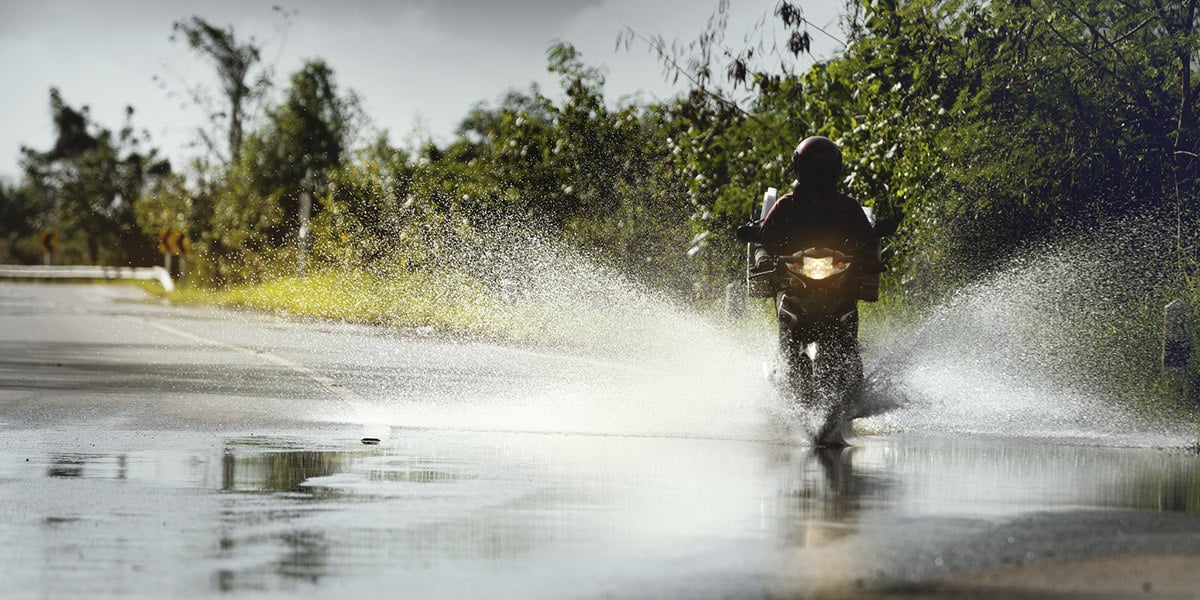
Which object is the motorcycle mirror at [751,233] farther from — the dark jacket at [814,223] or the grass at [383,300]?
the grass at [383,300]

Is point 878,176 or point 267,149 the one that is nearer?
point 878,176

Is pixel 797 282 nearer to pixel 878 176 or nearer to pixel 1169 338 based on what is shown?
pixel 1169 338

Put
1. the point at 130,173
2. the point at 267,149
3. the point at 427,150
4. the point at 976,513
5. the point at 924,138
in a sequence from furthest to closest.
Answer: the point at 130,173, the point at 267,149, the point at 427,150, the point at 924,138, the point at 976,513

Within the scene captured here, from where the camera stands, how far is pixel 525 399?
1611 cm

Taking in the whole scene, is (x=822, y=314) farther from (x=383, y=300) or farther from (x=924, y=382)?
(x=383, y=300)

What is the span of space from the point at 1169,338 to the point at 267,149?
5033 centimetres

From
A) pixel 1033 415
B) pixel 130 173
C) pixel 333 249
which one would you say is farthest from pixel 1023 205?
pixel 130 173

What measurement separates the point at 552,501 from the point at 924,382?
232 inches

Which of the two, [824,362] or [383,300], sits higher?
[383,300]

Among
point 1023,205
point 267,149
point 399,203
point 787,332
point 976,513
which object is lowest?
point 976,513

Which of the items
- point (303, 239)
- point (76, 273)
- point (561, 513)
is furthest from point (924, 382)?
point (76, 273)

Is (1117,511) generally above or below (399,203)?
below

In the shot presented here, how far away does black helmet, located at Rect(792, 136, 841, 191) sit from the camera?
477 inches

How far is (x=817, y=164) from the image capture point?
39.7 feet
